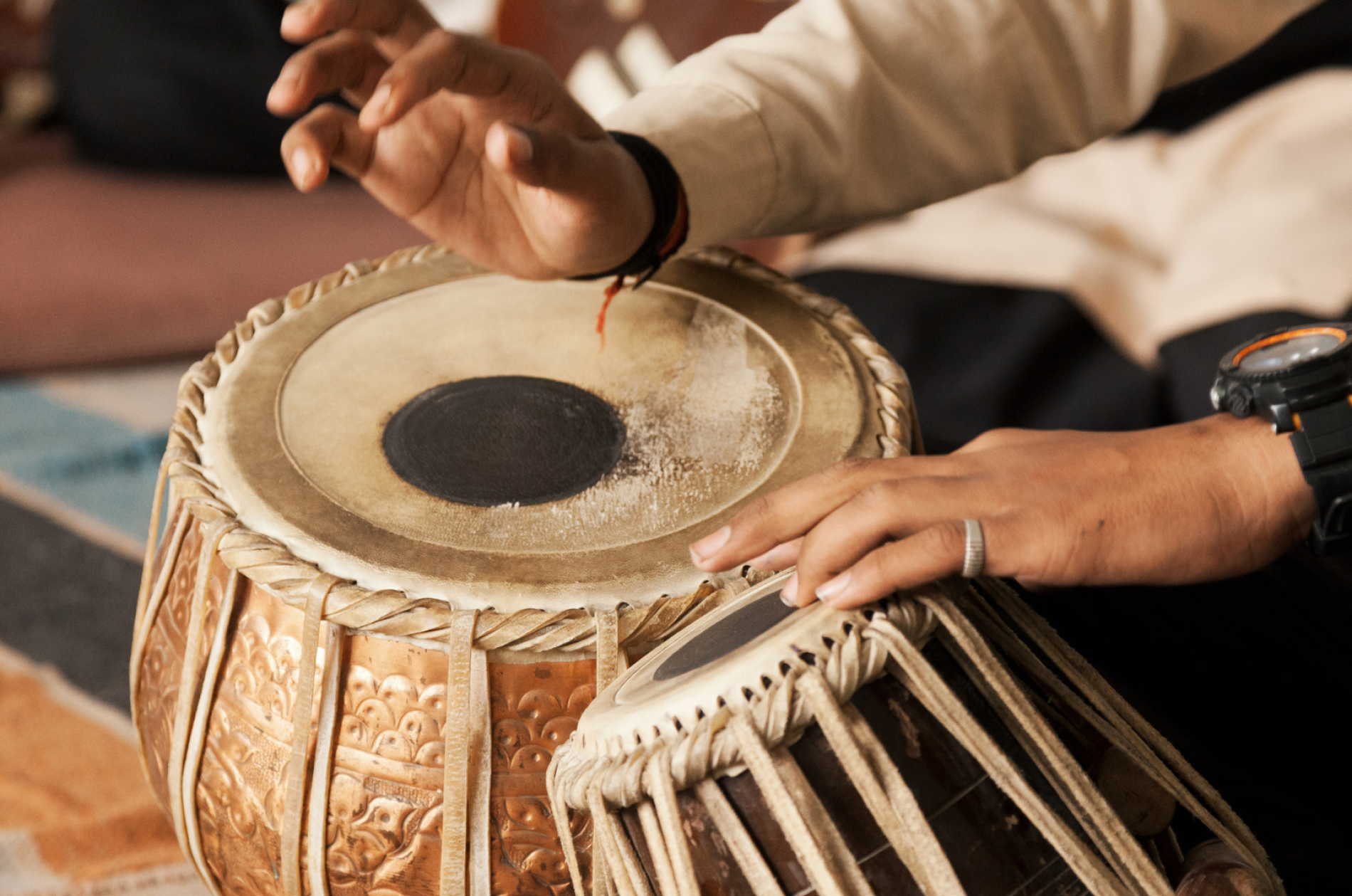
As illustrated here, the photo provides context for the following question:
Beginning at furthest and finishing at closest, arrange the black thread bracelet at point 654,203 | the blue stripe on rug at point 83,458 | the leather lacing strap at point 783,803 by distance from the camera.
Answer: the blue stripe on rug at point 83,458, the black thread bracelet at point 654,203, the leather lacing strap at point 783,803

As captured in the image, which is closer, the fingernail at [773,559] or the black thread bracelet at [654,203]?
the fingernail at [773,559]

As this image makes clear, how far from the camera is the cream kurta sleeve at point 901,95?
1156 mm

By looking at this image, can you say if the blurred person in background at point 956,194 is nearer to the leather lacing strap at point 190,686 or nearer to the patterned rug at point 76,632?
the leather lacing strap at point 190,686

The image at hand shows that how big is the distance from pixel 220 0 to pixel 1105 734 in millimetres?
2144

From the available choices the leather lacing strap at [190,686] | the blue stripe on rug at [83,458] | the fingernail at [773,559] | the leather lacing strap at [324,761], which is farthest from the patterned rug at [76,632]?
the fingernail at [773,559]

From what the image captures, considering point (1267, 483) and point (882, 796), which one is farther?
point (1267, 483)

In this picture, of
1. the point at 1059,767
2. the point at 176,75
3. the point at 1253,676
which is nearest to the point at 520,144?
the point at 1059,767

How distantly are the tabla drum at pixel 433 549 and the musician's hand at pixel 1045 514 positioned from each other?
98 millimetres

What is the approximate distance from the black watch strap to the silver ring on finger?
280mm

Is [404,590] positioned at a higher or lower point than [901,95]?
lower

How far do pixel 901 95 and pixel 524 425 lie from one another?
61 cm

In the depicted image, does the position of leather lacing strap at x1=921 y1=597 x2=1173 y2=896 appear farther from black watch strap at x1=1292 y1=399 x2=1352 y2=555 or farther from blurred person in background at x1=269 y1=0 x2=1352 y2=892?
black watch strap at x1=1292 y1=399 x2=1352 y2=555

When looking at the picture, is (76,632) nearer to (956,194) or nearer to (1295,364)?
(956,194)

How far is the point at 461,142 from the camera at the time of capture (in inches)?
42.1
